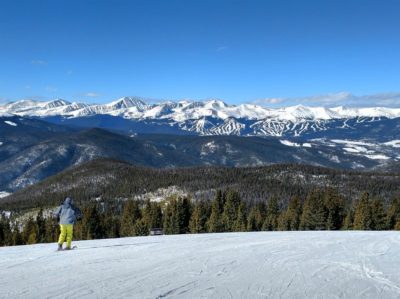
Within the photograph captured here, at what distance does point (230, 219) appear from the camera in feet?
283

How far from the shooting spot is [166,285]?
1315 cm

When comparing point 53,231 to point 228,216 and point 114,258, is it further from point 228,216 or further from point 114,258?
point 114,258

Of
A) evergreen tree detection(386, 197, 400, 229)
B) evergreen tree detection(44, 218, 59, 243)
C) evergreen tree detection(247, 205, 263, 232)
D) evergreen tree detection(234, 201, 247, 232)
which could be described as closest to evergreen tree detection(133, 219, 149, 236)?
evergreen tree detection(44, 218, 59, 243)

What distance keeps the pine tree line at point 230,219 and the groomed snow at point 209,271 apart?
57287 mm

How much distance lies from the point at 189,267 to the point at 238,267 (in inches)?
67.2

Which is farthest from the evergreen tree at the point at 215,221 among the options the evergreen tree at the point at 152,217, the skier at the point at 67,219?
the skier at the point at 67,219

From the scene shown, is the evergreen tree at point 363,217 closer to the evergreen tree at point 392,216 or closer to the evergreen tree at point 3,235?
the evergreen tree at point 392,216

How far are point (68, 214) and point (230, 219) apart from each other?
65713mm

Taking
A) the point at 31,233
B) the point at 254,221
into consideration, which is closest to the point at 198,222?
the point at 254,221

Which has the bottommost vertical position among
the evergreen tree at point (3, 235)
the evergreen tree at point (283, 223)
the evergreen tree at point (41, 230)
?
the evergreen tree at point (41, 230)

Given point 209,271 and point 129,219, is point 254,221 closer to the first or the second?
point 129,219

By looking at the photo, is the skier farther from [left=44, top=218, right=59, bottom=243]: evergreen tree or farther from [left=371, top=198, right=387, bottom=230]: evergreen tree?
[left=44, top=218, right=59, bottom=243]: evergreen tree

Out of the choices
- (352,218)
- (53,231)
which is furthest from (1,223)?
(352,218)

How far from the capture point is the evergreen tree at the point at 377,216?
74.8 meters
